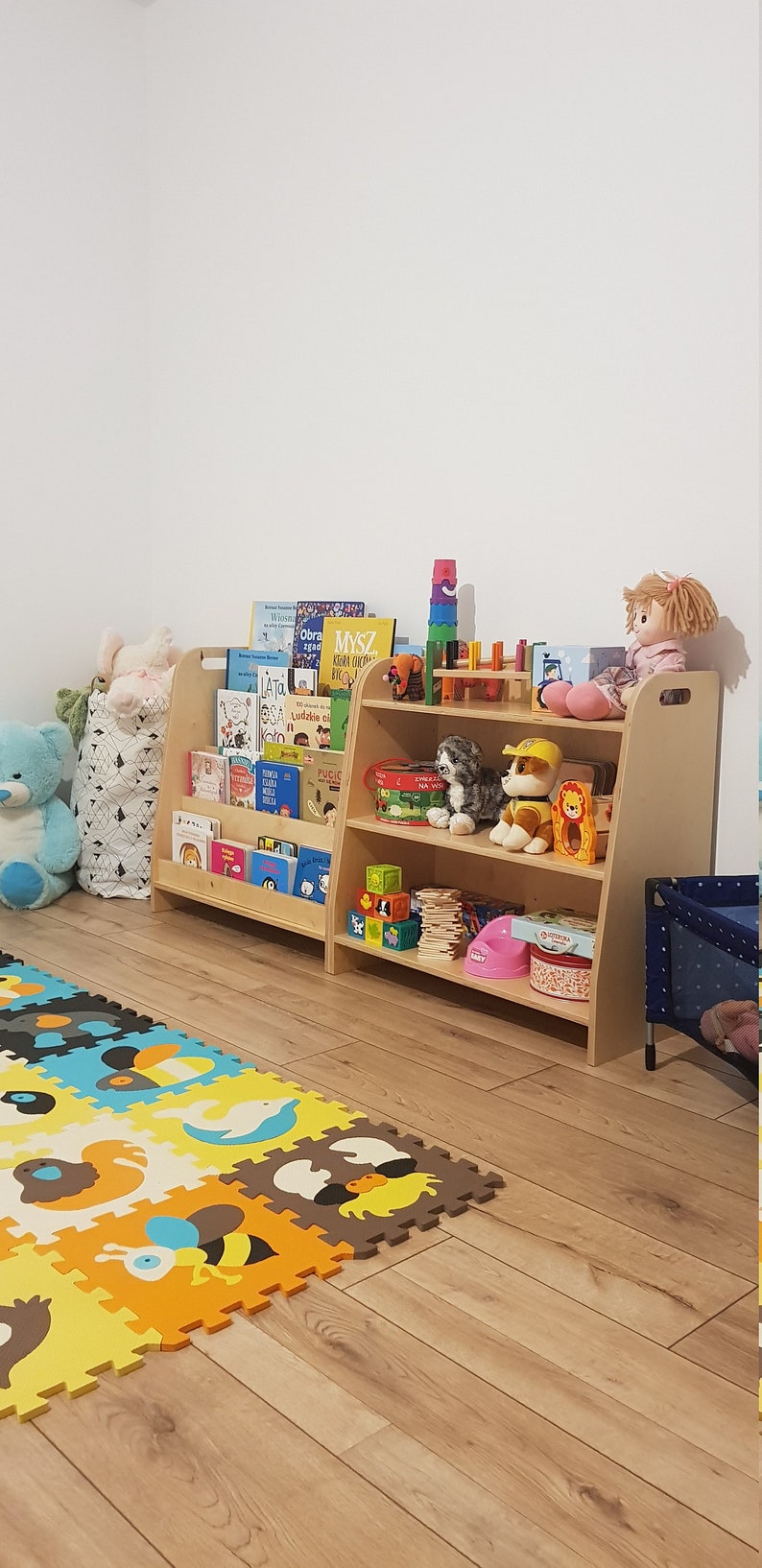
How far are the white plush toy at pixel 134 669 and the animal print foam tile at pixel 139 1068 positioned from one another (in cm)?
131

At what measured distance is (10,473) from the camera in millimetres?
3650

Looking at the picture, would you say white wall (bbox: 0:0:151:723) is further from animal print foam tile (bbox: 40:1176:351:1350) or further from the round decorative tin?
animal print foam tile (bbox: 40:1176:351:1350)

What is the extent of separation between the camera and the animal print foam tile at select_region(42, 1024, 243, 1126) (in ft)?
6.89

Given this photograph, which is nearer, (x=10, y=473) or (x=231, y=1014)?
(x=231, y=1014)

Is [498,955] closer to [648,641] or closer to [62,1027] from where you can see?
[648,641]

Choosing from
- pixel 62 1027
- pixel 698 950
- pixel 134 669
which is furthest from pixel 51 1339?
pixel 134 669

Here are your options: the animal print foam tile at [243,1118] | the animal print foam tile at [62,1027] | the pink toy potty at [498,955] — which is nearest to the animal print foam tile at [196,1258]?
the animal print foam tile at [243,1118]

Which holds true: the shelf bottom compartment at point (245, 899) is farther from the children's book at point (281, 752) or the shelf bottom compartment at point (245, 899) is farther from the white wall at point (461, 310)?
the white wall at point (461, 310)

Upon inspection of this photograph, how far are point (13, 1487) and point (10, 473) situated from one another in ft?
9.90

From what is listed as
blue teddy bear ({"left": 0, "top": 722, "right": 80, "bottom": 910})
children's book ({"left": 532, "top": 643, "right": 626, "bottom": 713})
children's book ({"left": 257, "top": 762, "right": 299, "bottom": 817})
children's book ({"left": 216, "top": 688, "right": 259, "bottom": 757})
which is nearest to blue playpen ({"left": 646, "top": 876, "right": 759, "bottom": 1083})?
children's book ({"left": 532, "top": 643, "right": 626, "bottom": 713})

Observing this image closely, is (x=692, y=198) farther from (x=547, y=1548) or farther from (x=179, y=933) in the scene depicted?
(x=547, y=1548)

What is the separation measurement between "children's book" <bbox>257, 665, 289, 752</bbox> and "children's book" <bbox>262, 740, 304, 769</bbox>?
1 cm

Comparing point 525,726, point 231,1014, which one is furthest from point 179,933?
point 525,726

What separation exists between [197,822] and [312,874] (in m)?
0.51
